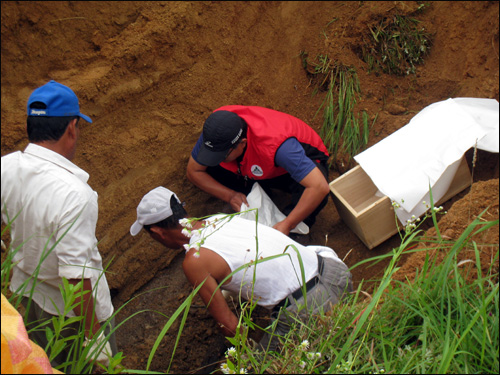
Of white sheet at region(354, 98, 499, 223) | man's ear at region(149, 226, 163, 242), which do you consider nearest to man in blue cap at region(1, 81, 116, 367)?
man's ear at region(149, 226, 163, 242)

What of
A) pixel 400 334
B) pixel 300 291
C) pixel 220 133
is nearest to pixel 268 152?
pixel 220 133

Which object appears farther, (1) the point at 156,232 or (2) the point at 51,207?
(1) the point at 156,232

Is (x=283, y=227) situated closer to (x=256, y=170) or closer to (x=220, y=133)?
(x=256, y=170)

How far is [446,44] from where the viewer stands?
4.45 metres

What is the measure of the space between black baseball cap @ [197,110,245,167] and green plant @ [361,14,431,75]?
184 centimetres

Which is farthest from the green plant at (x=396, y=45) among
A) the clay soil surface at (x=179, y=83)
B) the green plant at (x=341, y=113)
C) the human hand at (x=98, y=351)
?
the human hand at (x=98, y=351)

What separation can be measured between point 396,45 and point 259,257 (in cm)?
284

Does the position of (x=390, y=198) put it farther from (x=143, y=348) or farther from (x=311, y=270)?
(x=143, y=348)

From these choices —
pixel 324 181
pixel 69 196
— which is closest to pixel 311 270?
pixel 324 181

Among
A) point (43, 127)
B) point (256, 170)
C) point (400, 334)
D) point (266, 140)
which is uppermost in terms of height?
point (43, 127)

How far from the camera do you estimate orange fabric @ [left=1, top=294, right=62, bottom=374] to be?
1.35 meters

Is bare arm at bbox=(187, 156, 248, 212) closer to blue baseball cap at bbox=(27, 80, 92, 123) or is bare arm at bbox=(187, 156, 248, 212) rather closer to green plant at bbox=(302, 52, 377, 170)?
green plant at bbox=(302, 52, 377, 170)

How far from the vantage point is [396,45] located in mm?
4348

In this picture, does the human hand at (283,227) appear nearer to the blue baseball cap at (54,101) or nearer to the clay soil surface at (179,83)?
the clay soil surface at (179,83)
